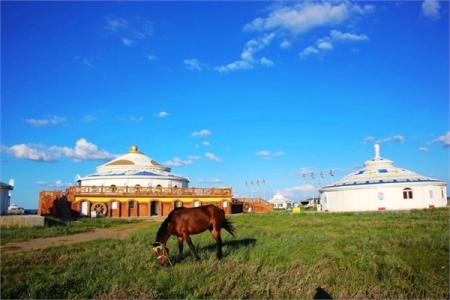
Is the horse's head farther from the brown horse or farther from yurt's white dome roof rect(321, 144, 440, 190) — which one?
yurt's white dome roof rect(321, 144, 440, 190)

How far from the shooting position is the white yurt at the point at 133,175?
173ft

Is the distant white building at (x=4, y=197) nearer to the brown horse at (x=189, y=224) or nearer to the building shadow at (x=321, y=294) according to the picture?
the brown horse at (x=189, y=224)

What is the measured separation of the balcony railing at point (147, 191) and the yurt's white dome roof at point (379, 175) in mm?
13337

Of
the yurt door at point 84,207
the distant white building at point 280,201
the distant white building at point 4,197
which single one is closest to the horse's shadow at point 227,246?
the distant white building at point 4,197

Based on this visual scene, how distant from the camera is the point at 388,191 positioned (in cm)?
4109

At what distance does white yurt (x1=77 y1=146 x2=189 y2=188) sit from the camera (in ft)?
173

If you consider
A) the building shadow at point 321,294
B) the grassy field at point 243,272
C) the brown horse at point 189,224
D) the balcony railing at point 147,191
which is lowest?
the building shadow at point 321,294

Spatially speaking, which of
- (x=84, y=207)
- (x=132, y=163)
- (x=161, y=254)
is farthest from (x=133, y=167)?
(x=161, y=254)

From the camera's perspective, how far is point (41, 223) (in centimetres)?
2411

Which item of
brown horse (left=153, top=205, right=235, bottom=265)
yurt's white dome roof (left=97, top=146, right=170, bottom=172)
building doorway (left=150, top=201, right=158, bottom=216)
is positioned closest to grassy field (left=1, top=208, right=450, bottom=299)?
brown horse (left=153, top=205, right=235, bottom=265)

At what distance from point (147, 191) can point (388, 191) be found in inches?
1043

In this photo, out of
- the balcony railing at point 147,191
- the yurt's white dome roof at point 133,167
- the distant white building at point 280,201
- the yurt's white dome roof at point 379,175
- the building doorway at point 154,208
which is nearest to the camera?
→ the yurt's white dome roof at point 379,175

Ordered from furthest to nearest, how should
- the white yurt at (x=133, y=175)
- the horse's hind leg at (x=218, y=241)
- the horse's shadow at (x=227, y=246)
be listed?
1. the white yurt at (x=133, y=175)
2. the horse's shadow at (x=227, y=246)
3. the horse's hind leg at (x=218, y=241)

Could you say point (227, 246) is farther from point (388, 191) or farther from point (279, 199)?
point (279, 199)
